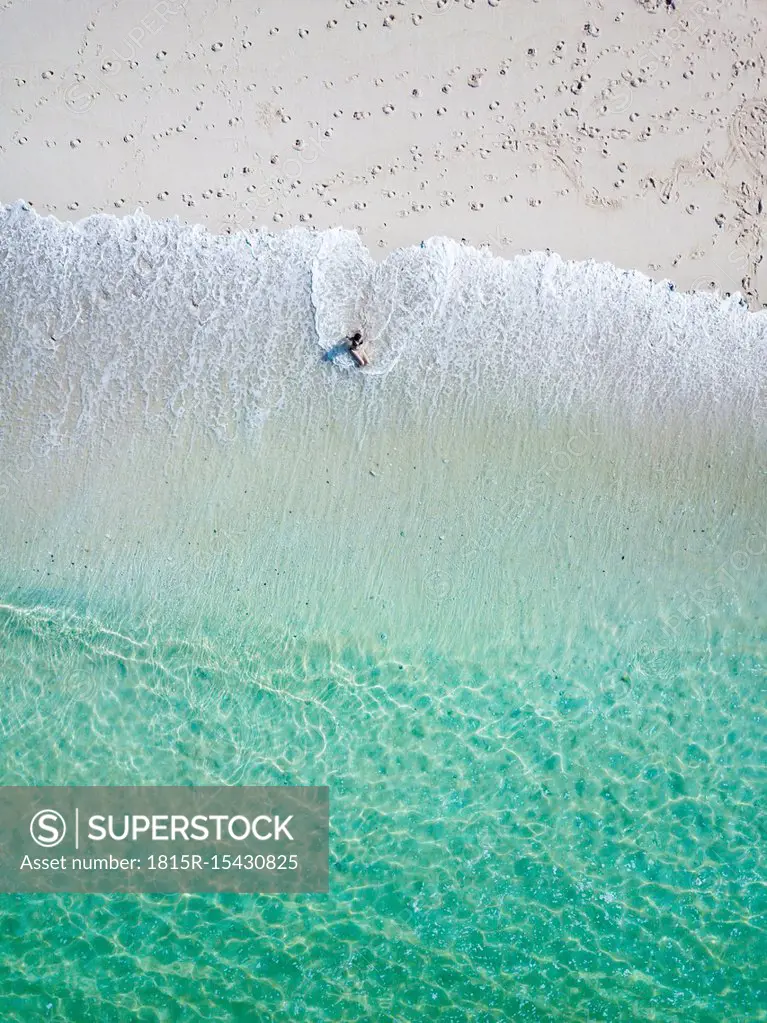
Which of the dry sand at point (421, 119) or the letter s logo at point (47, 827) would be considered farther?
the letter s logo at point (47, 827)

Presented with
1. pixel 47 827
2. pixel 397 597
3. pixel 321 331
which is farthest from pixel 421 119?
pixel 47 827

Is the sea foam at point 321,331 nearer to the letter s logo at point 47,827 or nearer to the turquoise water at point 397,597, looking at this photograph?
the turquoise water at point 397,597

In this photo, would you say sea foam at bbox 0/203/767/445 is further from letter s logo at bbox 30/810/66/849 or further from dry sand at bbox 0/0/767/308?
letter s logo at bbox 30/810/66/849

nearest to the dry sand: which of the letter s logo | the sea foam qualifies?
the sea foam

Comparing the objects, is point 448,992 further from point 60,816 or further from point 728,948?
point 60,816

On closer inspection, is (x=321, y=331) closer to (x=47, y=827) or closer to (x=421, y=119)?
(x=421, y=119)

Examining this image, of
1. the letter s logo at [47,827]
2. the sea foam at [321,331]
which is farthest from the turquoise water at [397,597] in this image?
the letter s logo at [47,827]

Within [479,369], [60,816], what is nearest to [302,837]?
[60,816]
